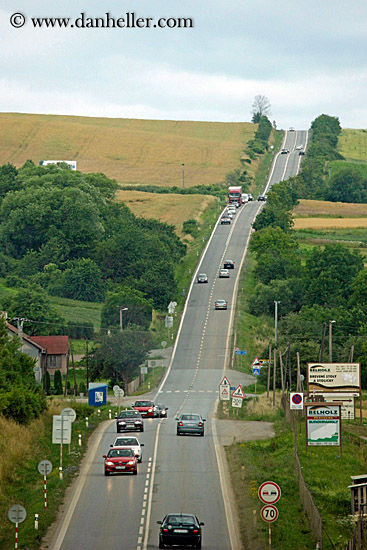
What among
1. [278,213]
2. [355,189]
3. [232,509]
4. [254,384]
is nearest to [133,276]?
[278,213]

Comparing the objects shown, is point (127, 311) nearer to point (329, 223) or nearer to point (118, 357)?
point (118, 357)

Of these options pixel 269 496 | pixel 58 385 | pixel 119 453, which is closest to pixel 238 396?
→ pixel 119 453

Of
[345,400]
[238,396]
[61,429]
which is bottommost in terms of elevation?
[345,400]

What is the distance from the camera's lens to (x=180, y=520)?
27641 millimetres

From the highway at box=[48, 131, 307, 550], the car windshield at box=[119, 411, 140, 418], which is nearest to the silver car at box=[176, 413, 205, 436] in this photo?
the highway at box=[48, 131, 307, 550]

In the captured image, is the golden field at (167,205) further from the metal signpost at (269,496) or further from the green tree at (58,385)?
the metal signpost at (269,496)

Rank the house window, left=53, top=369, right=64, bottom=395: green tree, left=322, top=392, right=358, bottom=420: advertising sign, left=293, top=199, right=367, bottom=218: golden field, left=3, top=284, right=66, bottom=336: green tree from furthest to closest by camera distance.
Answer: left=293, top=199, right=367, bottom=218: golden field, left=3, top=284, right=66, bottom=336: green tree, the house window, left=53, top=369, right=64, bottom=395: green tree, left=322, top=392, right=358, bottom=420: advertising sign

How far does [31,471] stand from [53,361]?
59.1m

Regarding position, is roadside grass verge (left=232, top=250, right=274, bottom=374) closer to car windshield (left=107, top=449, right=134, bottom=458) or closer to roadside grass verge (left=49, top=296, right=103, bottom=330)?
roadside grass verge (left=49, top=296, right=103, bottom=330)

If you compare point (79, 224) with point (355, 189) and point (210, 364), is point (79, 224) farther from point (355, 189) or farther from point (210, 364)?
point (355, 189)

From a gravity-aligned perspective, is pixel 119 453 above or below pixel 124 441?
above

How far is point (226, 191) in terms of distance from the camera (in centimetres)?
19188

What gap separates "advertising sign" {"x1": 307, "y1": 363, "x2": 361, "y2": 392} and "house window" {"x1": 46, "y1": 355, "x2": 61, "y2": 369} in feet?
154

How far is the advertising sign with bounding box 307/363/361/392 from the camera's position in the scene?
5622 cm
